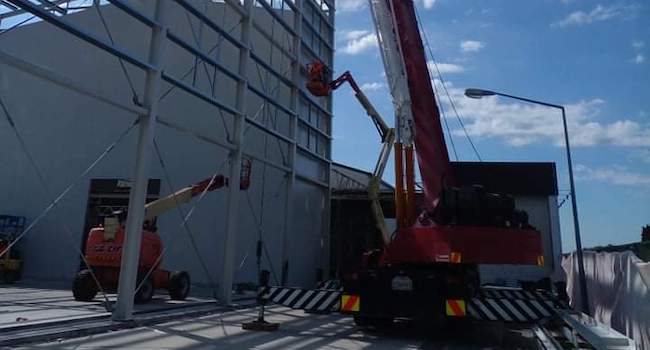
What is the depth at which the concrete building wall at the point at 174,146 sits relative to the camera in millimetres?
19359

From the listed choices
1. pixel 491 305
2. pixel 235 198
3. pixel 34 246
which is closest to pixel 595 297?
pixel 491 305

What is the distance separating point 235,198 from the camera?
1403 cm

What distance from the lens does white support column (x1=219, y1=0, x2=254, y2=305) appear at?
13.9 m

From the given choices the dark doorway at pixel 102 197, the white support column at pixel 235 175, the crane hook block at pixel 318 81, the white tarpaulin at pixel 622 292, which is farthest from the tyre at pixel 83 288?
the white tarpaulin at pixel 622 292

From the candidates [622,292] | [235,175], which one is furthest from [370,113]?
[622,292]

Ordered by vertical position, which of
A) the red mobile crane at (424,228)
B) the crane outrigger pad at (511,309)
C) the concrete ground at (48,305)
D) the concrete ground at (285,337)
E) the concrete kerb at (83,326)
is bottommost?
the concrete ground at (285,337)

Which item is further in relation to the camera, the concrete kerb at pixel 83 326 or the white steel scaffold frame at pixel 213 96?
the white steel scaffold frame at pixel 213 96

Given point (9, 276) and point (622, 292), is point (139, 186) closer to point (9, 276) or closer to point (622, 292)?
point (622, 292)

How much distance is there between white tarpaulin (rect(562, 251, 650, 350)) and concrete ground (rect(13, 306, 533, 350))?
167 centimetres

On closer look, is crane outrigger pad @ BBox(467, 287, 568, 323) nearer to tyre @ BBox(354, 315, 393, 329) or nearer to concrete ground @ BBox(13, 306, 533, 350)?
concrete ground @ BBox(13, 306, 533, 350)

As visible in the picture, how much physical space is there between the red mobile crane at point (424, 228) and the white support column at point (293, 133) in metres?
5.94

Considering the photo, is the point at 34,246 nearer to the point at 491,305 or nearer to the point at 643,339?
the point at 491,305

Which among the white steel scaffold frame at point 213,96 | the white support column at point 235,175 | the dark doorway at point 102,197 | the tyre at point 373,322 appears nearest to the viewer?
the white steel scaffold frame at point 213,96

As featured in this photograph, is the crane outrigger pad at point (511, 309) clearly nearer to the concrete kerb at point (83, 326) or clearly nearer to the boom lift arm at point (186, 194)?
the concrete kerb at point (83, 326)
